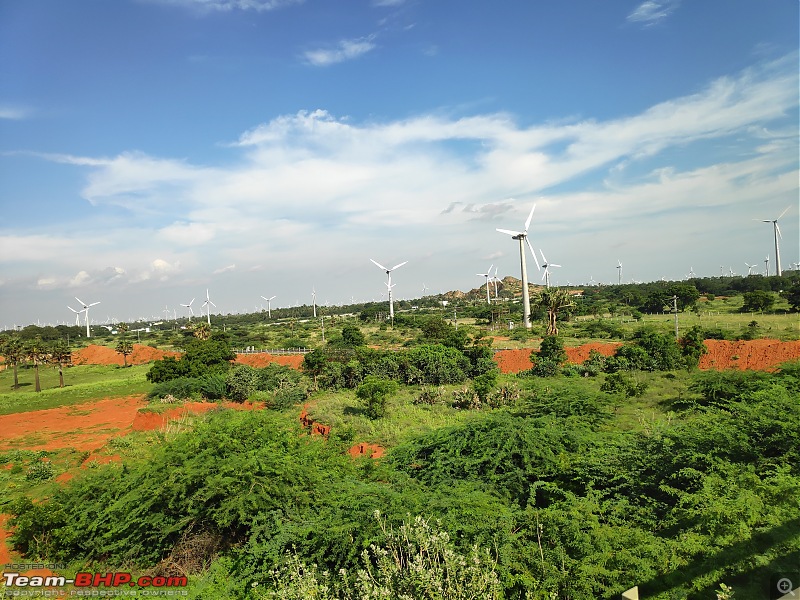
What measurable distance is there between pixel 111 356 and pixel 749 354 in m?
82.0

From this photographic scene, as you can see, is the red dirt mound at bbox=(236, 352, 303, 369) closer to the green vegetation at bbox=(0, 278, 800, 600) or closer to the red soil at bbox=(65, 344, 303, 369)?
the red soil at bbox=(65, 344, 303, 369)

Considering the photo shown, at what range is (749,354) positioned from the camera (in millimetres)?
33812

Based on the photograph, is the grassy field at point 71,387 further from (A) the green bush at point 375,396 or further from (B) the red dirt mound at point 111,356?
(A) the green bush at point 375,396

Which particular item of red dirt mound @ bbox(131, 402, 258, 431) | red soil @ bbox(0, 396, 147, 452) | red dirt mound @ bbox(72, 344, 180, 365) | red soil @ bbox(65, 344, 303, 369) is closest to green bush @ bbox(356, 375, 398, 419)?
red dirt mound @ bbox(131, 402, 258, 431)

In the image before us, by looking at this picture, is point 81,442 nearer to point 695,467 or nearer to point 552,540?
point 552,540

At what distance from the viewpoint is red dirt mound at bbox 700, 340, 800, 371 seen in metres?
32.5

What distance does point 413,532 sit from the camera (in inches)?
301

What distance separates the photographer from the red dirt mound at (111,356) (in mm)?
69688

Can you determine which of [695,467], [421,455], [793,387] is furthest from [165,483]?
[793,387]

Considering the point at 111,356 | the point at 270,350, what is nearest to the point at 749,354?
the point at 270,350

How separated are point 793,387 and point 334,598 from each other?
779 inches

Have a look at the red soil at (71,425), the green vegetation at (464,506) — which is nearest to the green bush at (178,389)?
the red soil at (71,425)

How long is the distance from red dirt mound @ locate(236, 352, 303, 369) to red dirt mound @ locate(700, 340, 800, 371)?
126 feet

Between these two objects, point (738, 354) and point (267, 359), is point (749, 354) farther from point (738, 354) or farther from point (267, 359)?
point (267, 359)
